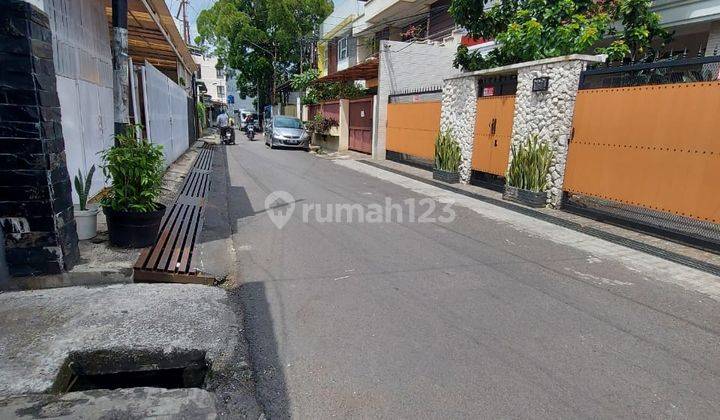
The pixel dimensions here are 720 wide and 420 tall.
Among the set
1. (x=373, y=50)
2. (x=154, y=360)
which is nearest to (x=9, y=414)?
(x=154, y=360)

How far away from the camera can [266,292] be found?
4.20 meters

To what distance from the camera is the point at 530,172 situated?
842 centimetres

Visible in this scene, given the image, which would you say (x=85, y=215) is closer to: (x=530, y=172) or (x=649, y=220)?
(x=530, y=172)

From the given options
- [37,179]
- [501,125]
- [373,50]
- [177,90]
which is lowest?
[37,179]

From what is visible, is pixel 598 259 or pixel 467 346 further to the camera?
pixel 598 259

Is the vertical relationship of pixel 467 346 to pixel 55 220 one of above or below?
below

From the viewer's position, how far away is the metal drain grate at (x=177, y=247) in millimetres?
4281

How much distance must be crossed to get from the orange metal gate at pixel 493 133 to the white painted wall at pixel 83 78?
8051 mm

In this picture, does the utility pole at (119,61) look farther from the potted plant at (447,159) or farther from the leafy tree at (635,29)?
the leafy tree at (635,29)

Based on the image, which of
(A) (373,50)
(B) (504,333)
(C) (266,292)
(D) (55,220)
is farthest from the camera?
(A) (373,50)

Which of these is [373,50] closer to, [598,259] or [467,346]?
[598,259]

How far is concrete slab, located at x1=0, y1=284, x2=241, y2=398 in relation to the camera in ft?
9.01

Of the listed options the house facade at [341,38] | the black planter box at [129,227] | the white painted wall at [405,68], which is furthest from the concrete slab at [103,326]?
the house facade at [341,38]

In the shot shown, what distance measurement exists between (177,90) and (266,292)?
13161 millimetres
